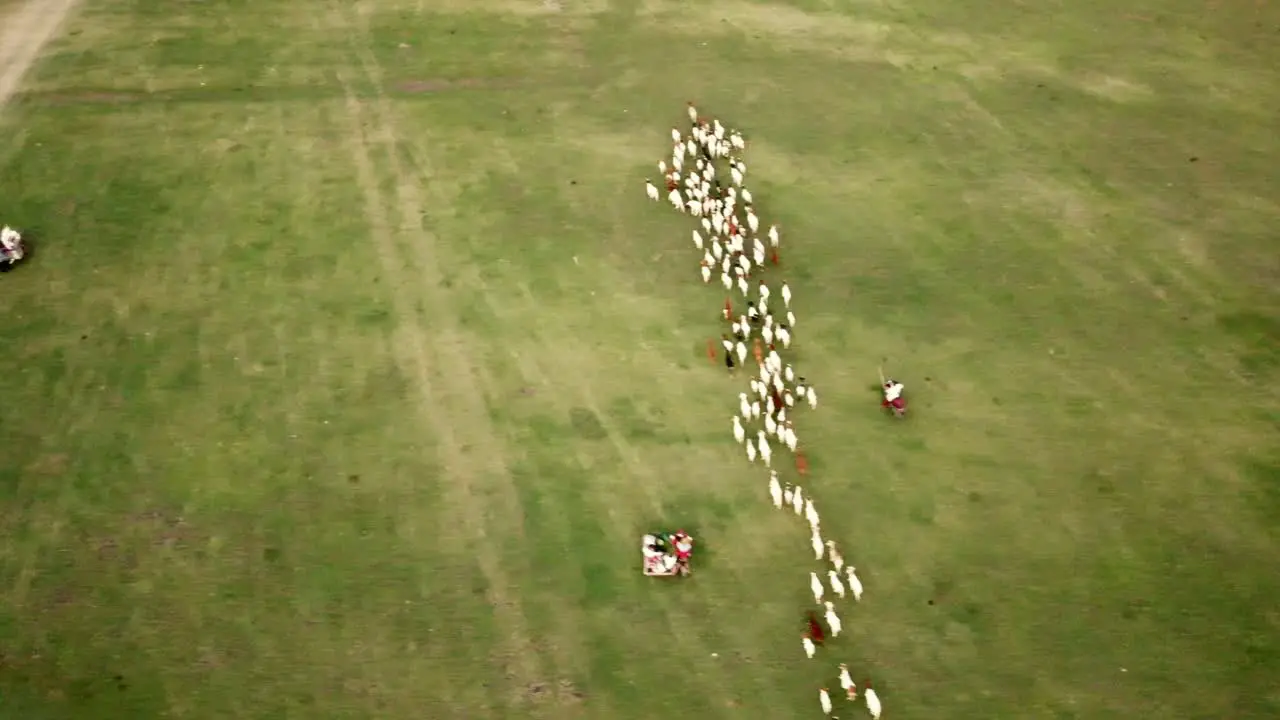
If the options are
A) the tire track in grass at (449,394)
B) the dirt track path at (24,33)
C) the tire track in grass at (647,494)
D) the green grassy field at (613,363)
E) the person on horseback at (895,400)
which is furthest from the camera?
the dirt track path at (24,33)

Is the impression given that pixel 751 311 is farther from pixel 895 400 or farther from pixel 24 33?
pixel 24 33

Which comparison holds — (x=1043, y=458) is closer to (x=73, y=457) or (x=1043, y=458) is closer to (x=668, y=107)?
(x=668, y=107)

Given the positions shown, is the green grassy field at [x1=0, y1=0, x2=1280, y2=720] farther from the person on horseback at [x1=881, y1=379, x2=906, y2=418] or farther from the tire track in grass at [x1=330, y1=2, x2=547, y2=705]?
the person on horseback at [x1=881, y1=379, x2=906, y2=418]

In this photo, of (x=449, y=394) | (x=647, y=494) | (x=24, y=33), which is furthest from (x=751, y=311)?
(x=24, y=33)

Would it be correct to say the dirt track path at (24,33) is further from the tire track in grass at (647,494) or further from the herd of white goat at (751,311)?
the herd of white goat at (751,311)

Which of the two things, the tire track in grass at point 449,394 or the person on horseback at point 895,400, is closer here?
the tire track in grass at point 449,394

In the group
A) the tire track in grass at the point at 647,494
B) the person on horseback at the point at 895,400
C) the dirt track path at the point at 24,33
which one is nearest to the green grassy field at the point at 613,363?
the tire track in grass at the point at 647,494

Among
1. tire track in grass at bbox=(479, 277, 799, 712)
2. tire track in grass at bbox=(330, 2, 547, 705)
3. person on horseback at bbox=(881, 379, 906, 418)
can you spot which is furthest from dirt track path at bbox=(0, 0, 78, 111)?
person on horseback at bbox=(881, 379, 906, 418)
